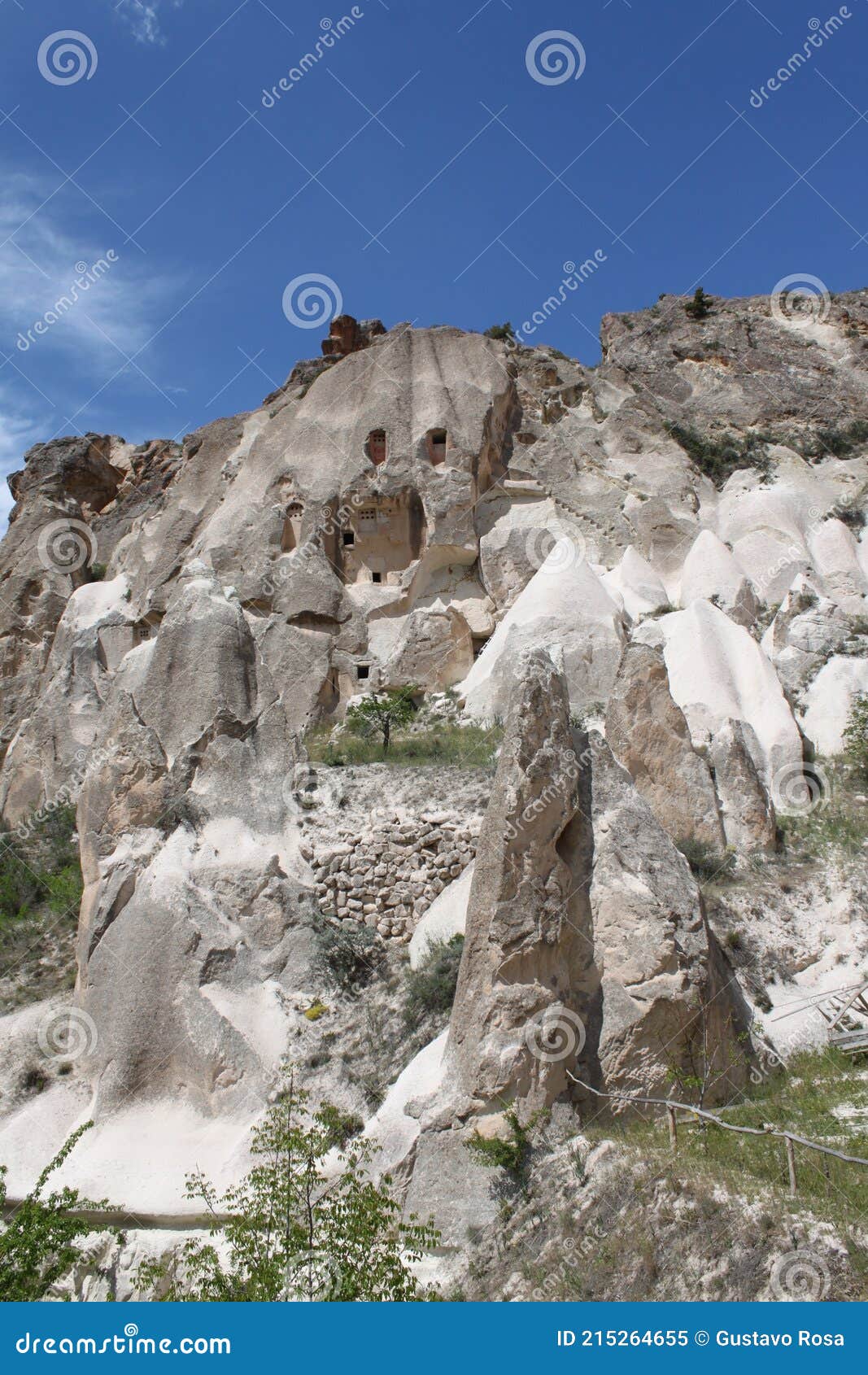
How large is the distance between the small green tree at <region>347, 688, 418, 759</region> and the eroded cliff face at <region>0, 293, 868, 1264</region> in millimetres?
823

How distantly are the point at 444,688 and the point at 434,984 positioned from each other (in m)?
10.7

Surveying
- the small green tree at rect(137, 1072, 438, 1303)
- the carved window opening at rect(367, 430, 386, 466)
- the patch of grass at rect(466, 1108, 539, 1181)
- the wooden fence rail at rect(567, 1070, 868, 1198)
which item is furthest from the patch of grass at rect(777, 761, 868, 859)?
the carved window opening at rect(367, 430, 386, 466)

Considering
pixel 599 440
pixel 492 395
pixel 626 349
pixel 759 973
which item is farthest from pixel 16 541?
pixel 759 973

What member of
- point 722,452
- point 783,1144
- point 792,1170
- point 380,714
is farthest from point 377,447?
point 792,1170

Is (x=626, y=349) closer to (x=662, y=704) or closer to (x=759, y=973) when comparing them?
(x=662, y=704)

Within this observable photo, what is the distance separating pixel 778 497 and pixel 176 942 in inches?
740

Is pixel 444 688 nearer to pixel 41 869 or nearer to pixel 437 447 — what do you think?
pixel 437 447

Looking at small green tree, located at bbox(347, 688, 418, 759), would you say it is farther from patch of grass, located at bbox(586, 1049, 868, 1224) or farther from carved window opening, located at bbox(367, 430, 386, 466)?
patch of grass, located at bbox(586, 1049, 868, 1224)

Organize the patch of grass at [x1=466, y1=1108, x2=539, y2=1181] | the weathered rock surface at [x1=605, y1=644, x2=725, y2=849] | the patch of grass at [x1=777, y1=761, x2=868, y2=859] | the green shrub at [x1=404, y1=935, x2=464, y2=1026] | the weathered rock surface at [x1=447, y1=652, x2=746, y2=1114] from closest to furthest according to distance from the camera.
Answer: the patch of grass at [x1=466, y1=1108, x2=539, y2=1181] → the weathered rock surface at [x1=447, y1=652, x2=746, y2=1114] → the green shrub at [x1=404, y1=935, x2=464, y2=1026] → the weathered rock surface at [x1=605, y1=644, x2=725, y2=849] → the patch of grass at [x1=777, y1=761, x2=868, y2=859]

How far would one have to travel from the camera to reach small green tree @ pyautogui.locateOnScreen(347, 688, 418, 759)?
17.5m

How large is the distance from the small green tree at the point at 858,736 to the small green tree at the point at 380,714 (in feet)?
23.9

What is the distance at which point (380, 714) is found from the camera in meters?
17.1

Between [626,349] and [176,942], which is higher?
[626,349]

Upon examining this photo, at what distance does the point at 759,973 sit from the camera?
1100cm
